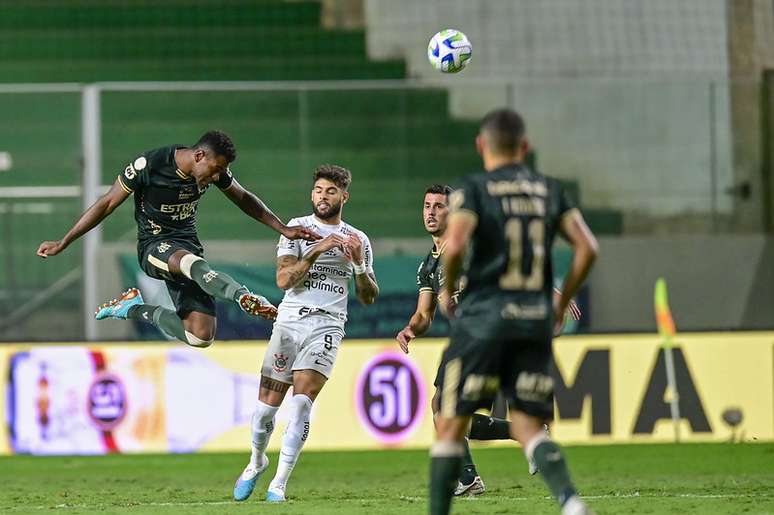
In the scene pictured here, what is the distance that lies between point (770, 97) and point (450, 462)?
36.0 feet

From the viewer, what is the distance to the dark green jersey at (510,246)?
240 inches

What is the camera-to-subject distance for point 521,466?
1246cm

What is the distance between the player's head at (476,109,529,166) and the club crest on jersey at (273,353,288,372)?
331cm

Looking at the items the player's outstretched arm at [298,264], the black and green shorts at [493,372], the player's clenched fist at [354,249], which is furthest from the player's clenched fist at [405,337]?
the black and green shorts at [493,372]

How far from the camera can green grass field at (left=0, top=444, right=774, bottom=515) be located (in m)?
8.73

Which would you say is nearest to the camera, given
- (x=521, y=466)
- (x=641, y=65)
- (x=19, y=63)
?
(x=521, y=466)

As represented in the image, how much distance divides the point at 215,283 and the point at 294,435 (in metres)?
1.07

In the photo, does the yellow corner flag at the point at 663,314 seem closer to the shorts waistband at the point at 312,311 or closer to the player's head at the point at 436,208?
the player's head at the point at 436,208

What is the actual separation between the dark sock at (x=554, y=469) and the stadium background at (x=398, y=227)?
7.92 meters

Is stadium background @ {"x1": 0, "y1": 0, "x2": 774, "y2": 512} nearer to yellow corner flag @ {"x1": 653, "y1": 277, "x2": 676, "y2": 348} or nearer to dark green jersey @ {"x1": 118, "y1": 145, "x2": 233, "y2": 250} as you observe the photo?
yellow corner flag @ {"x1": 653, "y1": 277, "x2": 676, "y2": 348}

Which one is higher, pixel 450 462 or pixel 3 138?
pixel 3 138

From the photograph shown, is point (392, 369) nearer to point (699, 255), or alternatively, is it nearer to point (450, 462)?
point (699, 255)

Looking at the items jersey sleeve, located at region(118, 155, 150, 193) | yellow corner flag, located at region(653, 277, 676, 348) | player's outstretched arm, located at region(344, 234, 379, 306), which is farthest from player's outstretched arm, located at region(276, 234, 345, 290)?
yellow corner flag, located at region(653, 277, 676, 348)

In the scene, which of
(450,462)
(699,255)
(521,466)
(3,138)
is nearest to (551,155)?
(699,255)
